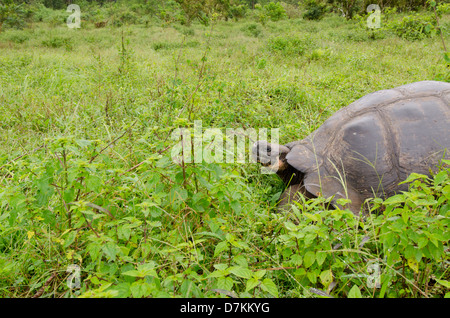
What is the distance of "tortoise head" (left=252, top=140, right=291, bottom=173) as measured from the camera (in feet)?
7.91

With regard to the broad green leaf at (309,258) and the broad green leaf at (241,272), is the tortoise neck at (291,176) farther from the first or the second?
the broad green leaf at (241,272)

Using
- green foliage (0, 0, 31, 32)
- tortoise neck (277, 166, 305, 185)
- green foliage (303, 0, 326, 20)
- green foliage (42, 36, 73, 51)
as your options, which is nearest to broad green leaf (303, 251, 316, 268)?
tortoise neck (277, 166, 305, 185)

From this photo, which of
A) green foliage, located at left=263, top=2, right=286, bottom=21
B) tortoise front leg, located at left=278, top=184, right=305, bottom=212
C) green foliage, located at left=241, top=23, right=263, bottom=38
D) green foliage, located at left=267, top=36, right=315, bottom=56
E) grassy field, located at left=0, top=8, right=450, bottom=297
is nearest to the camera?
grassy field, located at left=0, top=8, right=450, bottom=297

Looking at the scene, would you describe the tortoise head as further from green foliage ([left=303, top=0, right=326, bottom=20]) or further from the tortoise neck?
green foliage ([left=303, top=0, right=326, bottom=20])

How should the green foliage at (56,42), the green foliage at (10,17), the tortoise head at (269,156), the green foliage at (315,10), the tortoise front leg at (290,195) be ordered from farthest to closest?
the green foliage at (315,10) < the green foliage at (10,17) < the green foliage at (56,42) < the tortoise head at (269,156) < the tortoise front leg at (290,195)

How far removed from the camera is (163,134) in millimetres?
2852

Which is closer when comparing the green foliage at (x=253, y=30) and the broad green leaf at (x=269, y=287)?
the broad green leaf at (x=269, y=287)

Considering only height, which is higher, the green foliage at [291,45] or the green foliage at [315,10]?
the green foliage at [315,10]

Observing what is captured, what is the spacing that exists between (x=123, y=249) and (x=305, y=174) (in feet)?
4.65

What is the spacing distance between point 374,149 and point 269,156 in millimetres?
722

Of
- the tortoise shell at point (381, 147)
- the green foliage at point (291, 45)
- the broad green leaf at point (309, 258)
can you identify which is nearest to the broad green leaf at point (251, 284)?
the broad green leaf at point (309, 258)

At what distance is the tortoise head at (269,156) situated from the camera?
2412 mm

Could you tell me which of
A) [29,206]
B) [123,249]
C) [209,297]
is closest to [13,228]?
[29,206]
